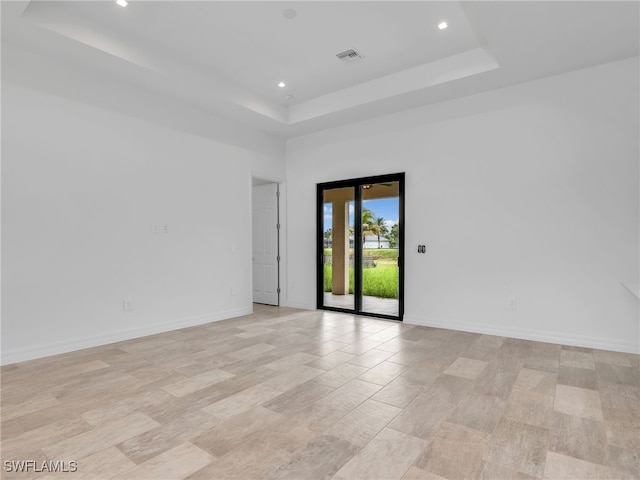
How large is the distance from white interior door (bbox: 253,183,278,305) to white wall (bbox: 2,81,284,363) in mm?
1098

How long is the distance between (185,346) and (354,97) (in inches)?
156

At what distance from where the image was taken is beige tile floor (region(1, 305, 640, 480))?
1.90 m

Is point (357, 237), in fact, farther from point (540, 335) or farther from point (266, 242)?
point (540, 335)

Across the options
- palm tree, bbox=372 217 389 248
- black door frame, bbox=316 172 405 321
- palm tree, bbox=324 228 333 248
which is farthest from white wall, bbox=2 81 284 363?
palm tree, bbox=372 217 389 248

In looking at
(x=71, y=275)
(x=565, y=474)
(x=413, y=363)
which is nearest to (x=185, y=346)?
(x=71, y=275)

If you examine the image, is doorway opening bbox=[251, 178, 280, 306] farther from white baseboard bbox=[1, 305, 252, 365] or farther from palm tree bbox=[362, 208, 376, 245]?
palm tree bbox=[362, 208, 376, 245]

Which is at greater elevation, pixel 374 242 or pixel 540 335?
pixel 374 242

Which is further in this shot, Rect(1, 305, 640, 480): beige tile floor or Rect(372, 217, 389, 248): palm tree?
Rect(372, 217, 389, 248): palm tree

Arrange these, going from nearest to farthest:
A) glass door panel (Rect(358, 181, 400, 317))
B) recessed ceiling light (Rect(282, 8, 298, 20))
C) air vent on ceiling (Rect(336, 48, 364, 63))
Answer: recessed ceiling light (Rect(282, 8, 298, 20)) < air vent on ceiling (Rect(336, 48, 364, 63)) < glass door panel (Rect(358, 181, 400, 317))

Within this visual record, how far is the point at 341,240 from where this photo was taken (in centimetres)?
613

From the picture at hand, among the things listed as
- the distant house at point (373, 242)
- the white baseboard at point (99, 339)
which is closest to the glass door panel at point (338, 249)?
the distant house at point (373, 242)

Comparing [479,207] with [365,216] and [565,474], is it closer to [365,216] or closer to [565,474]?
[365,216]

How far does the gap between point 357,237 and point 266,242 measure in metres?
1.95

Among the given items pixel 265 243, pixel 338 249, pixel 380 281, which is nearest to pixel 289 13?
pixel 338 249
